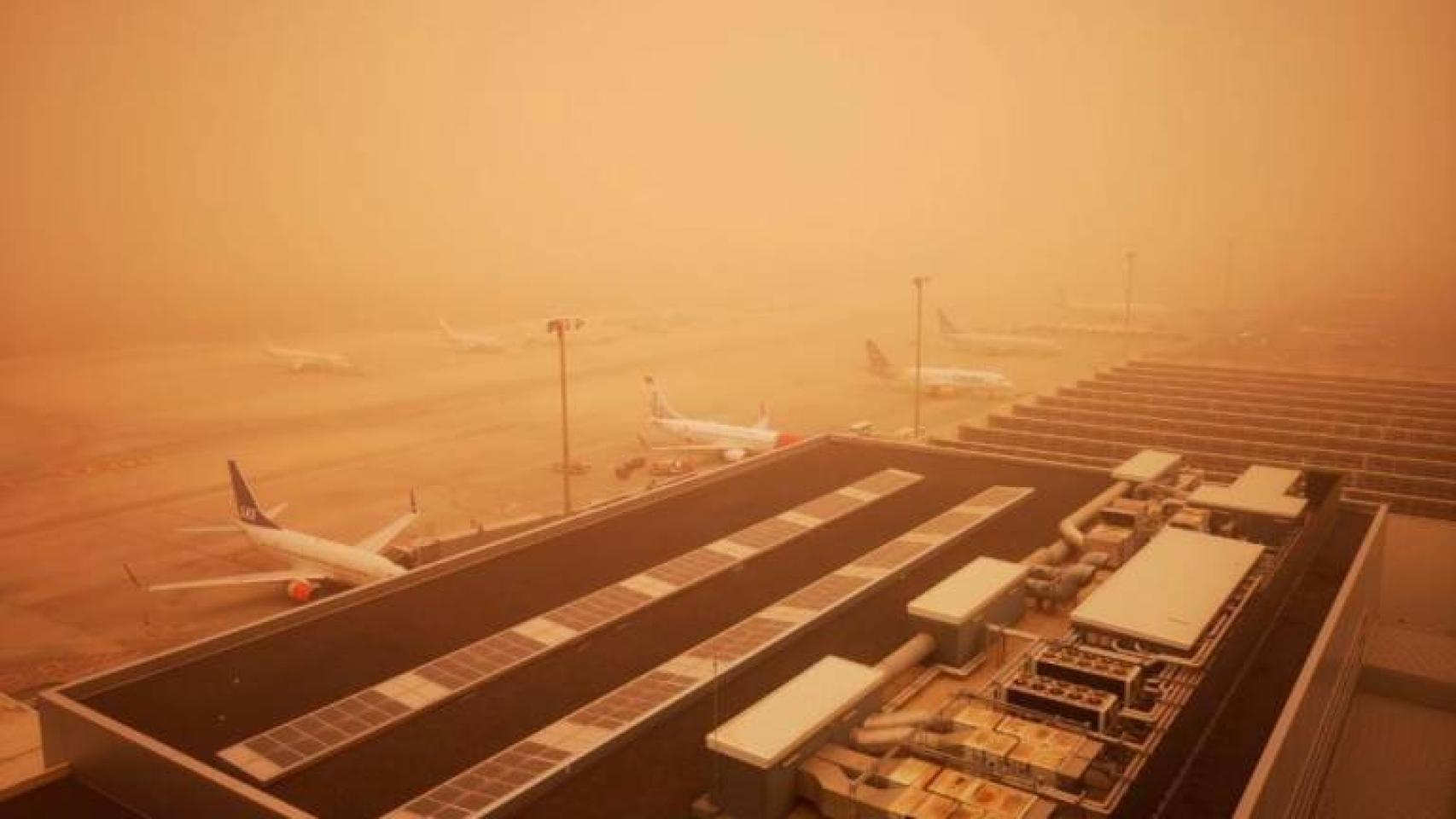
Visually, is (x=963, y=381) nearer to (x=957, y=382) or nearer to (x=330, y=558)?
(x=957, y=382)

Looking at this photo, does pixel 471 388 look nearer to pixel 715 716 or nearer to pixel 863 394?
pixel 863 394


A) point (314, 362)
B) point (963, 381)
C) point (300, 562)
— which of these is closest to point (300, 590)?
point (300, 562)

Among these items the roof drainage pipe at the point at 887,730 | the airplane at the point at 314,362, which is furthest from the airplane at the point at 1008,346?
the roof drainage pipe at the point at 887,730

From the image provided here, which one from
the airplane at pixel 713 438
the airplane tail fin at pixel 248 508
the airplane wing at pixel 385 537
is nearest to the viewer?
the airplane tail fin at pixel 248 508

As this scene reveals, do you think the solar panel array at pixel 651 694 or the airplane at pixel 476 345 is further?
the airplane at pixel 476 345

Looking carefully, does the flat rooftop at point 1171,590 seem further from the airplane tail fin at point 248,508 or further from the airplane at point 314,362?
the airplane at point 314,362

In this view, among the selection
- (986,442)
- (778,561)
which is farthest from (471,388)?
(778,561)

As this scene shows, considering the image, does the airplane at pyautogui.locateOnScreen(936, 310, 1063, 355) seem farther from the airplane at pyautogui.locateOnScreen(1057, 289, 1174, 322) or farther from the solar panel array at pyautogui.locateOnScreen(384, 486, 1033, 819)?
the solar panel array at pyautogui.locateOnScreen(384, 486, 1033, 819)
